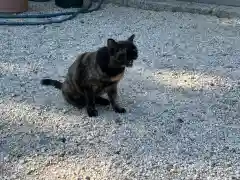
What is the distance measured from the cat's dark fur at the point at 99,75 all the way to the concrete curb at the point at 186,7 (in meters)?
3.94

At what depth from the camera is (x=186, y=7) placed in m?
8.23

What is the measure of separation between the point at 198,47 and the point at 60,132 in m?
2.91

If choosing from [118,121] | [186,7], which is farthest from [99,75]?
[186,7]

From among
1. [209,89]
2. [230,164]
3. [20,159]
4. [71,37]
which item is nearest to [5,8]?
[71,37]

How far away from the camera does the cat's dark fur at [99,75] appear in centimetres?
404

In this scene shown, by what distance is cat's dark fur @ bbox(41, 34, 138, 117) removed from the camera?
4.04 m

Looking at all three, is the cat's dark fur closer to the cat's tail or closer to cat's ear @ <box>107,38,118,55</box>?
cat's ear @ <box>107,38,118,55</box>

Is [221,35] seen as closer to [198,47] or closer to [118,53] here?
[198,47]

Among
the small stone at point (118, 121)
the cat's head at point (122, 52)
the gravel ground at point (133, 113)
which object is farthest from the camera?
the small stone at point (118, 121)

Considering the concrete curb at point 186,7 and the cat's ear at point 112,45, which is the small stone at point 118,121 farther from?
the concrete curb at point 186,7

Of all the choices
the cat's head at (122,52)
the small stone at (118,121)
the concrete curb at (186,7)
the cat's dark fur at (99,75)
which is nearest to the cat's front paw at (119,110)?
the cat's dark fur at (99,75)

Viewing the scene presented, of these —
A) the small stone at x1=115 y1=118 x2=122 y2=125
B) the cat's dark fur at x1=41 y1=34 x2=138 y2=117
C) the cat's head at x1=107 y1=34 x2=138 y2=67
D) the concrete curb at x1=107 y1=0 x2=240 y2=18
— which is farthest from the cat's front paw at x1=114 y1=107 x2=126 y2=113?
the concrete curb at x1=107 y1=0 x2=240 y2=18

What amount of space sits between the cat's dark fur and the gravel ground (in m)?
0.11

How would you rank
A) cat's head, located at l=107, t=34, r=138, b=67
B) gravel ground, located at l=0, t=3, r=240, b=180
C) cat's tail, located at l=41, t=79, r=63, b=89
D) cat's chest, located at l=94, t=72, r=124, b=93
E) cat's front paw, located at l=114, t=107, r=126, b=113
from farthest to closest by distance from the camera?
1. cat's tail, located at l=41, t=79, r=63, b=89
2. cat's front paw, located at l=114, t=107, r=126, b=113
3. cat's chest, located at l=94, t=72, r=124, b=93
4. cat's head, located at l=107, t=34, r=138, b=67
5. gravel ground, located at l=0, t=3, r=240, b=180
